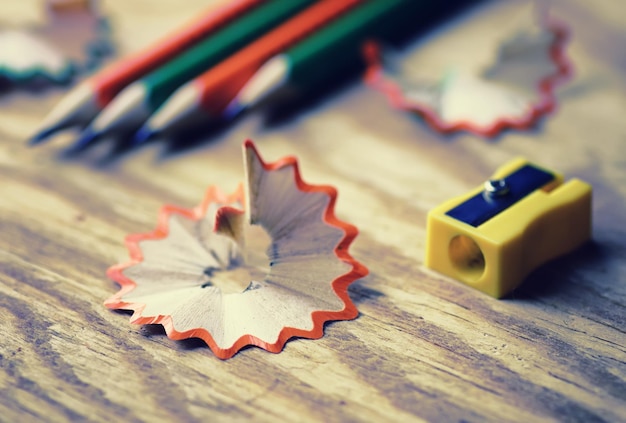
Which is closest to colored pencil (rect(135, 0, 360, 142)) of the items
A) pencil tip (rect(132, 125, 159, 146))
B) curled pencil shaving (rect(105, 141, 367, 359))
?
pencil tip (rect(132, 125, 159, 146))

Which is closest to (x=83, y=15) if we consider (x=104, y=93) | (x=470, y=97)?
(x=104, y=93)

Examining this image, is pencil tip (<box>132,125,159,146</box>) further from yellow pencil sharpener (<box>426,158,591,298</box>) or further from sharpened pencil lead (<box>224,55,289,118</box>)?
yellow pencil sharpener (<box>426,158,591,298</box>)

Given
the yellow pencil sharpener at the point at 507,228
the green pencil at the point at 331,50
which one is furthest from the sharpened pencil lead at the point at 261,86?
the yellow pencil sharpener at the point at 507,228

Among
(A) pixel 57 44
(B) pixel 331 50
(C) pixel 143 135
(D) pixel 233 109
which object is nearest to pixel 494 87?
(B) pixel 331 50

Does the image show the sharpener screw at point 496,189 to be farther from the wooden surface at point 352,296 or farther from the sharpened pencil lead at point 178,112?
the sharpened pencil lead at point 178,112

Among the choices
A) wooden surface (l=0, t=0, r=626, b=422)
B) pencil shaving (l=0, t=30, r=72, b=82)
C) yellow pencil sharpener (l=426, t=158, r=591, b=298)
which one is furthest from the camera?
pencil shaving (l=0, t=30, r=72, b=82)

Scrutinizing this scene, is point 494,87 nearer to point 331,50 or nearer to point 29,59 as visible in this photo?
point 331,50
